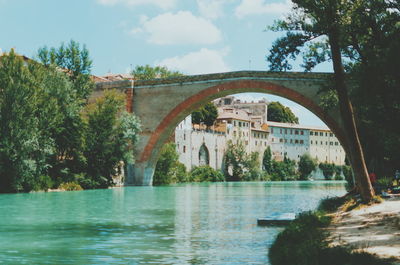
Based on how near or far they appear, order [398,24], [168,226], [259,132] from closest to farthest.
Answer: [168,226], [398,24], [259,132]

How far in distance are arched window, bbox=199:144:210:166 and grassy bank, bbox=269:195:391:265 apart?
191 ft

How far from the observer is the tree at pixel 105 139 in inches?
1387

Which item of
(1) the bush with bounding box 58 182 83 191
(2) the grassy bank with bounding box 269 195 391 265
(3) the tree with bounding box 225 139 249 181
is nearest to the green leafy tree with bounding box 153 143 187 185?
(1) the bush with bounding box 58 182 83 191

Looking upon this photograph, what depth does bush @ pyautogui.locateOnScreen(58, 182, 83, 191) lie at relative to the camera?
32.5m

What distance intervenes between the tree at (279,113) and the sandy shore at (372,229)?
3616 inches

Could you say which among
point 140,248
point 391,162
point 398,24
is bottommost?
point 140,248

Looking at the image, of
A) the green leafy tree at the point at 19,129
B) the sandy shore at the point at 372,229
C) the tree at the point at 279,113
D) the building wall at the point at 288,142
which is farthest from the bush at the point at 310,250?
the tree at the point at 279,113

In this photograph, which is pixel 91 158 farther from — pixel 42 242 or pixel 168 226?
pixel 42 242

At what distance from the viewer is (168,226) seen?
13547 mm

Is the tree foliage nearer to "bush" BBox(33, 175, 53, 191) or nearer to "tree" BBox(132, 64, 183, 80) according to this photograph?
"tree" BBox(132, 64, 183, 80)

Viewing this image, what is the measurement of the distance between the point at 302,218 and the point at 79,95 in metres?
26.6

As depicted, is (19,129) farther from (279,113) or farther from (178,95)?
(279,113)

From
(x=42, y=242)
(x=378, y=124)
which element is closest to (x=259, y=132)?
(x=378, y=124)

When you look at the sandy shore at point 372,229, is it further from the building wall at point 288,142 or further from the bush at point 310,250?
the building wall at point 288,142
